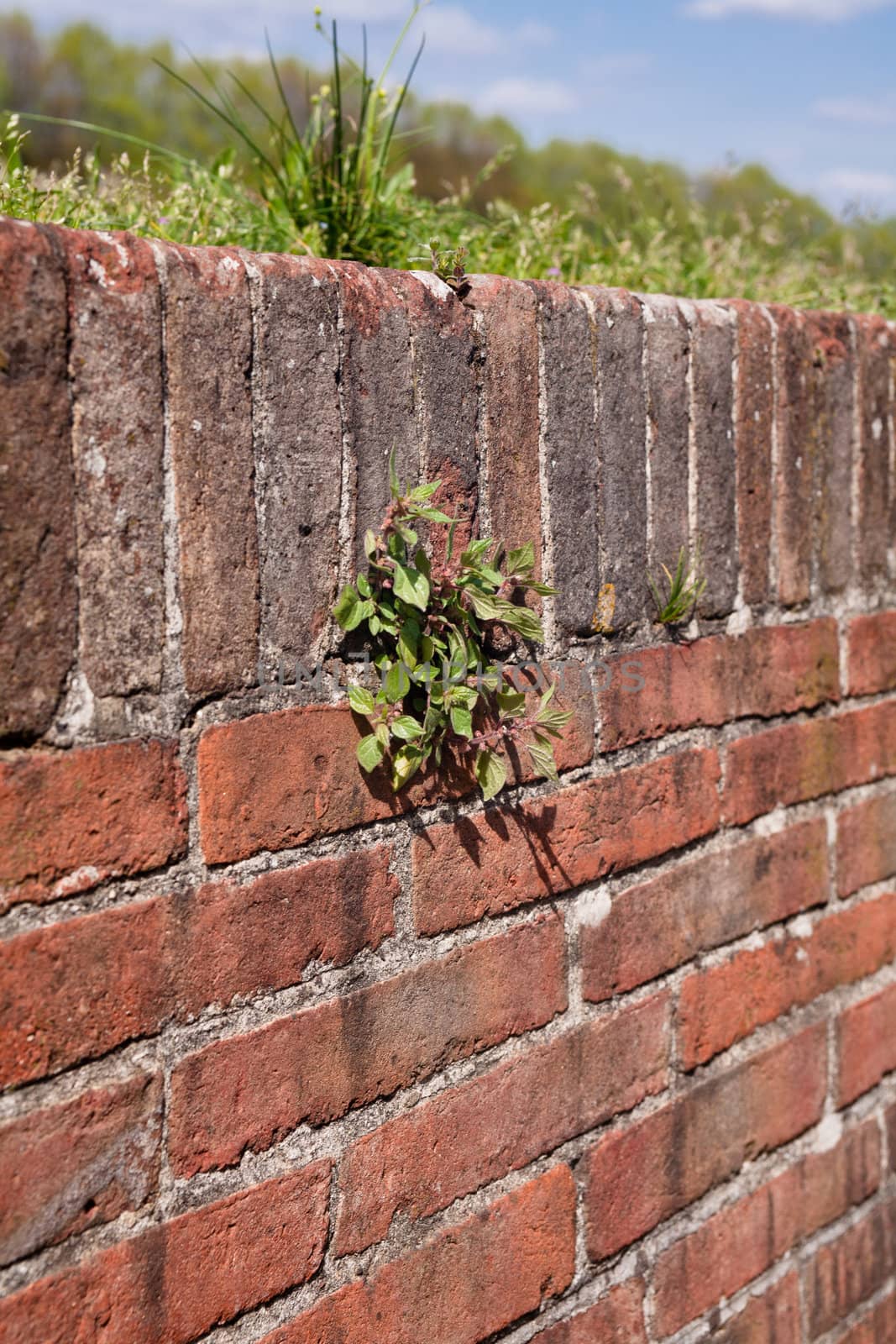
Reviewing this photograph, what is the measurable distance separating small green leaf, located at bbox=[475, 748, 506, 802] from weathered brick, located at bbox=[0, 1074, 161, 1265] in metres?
0.47

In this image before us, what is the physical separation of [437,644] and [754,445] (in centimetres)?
74

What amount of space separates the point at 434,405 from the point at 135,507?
15.0 inches

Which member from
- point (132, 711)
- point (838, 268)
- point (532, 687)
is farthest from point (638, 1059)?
point (838, 268)

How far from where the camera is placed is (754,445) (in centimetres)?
172

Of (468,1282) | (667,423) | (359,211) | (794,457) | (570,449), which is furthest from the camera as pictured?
(359,211)

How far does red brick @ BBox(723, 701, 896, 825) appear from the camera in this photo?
68.5 inches

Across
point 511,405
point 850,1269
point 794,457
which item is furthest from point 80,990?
point 850,1269

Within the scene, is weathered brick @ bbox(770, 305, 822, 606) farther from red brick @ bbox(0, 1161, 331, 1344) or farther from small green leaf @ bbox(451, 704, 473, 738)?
red brick @ bbox(0, 1161, 331, 1344)

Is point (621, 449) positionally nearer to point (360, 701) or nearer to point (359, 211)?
point (360, 701)

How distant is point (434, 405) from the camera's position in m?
1.25

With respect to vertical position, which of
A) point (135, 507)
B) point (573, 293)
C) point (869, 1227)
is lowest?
point (869, 1227)

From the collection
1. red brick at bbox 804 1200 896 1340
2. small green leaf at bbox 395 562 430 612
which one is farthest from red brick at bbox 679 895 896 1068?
small green leaf at bbox 395 562 430 612

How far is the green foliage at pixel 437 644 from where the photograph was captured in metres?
1.19

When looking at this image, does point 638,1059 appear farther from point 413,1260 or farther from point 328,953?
point 328,953
